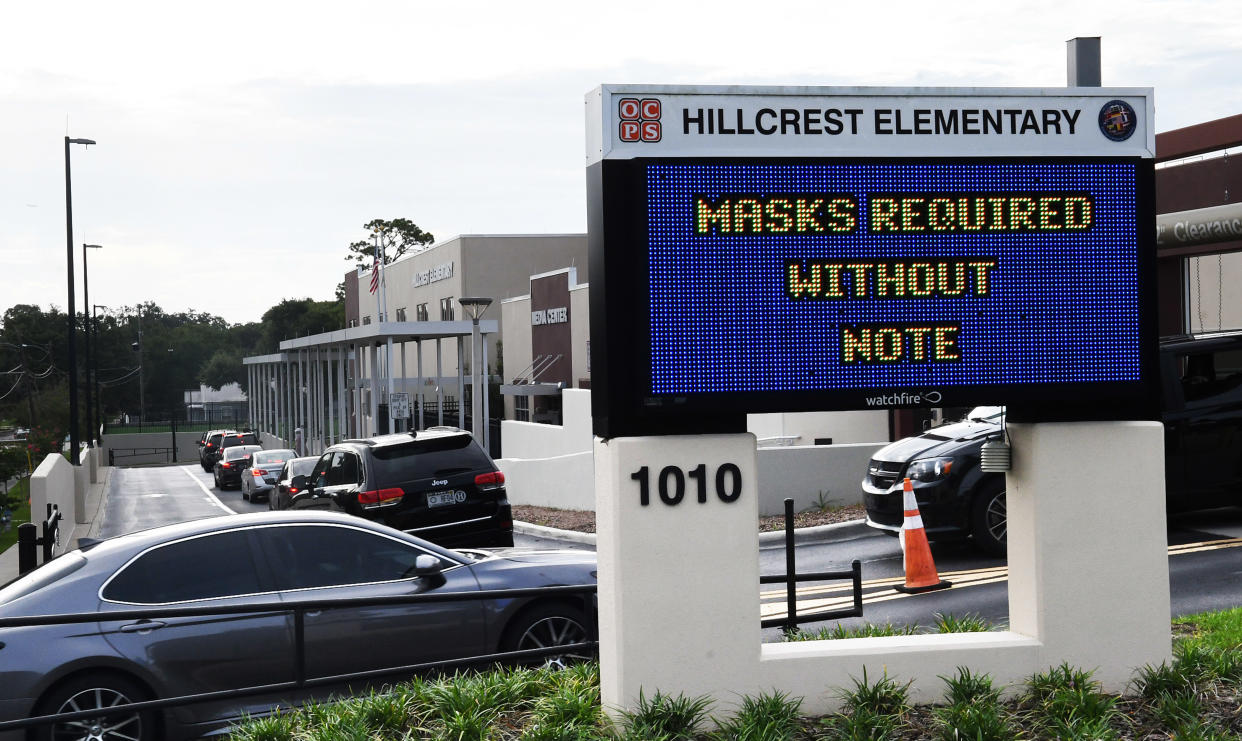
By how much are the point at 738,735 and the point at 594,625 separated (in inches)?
112

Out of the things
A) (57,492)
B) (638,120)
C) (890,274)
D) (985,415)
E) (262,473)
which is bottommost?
(262,473)

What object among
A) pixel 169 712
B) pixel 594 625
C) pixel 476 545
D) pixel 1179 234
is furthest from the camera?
pixel 1179 234

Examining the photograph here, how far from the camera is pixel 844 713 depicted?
610 centimetres

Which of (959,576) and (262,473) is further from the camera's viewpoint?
(262,473)

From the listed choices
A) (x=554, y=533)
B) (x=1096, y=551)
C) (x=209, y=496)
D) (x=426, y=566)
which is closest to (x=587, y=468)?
(x=554, y=533)

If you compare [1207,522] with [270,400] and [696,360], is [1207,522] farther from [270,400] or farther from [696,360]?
[270,400]

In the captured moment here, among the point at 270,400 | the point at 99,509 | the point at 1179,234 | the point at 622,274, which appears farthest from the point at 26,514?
the point at 270,400

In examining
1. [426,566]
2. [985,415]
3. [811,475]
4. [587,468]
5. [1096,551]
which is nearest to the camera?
[1096,551]

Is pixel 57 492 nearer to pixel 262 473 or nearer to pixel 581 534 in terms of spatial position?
pixel 581 534

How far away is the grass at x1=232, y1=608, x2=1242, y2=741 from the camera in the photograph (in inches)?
229

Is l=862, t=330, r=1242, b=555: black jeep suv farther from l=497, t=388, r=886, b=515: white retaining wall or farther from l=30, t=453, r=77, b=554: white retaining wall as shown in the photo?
l=30, t=453, r=77, b=554: white retaining wall

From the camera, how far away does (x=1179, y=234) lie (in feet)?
60.3

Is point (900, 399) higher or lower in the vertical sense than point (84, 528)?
higher

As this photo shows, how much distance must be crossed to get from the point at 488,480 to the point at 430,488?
0.71 meters
